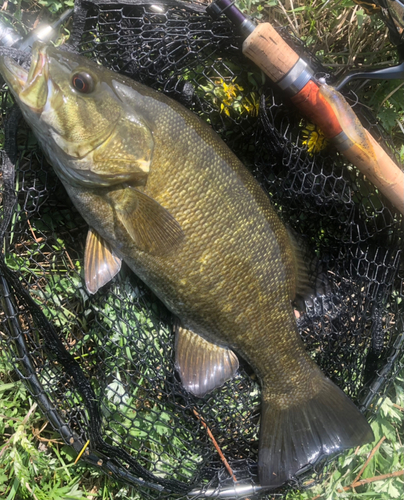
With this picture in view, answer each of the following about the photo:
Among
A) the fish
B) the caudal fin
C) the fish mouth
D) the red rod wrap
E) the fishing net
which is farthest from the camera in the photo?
the caudal fin

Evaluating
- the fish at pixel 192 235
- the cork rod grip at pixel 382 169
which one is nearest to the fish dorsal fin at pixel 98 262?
the fish at pixel 192 235

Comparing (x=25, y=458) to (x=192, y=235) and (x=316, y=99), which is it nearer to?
(x=192, y=235)

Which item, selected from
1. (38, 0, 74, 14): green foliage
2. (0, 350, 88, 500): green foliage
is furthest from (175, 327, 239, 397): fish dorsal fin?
(38, 0, 74, 14): green foliage

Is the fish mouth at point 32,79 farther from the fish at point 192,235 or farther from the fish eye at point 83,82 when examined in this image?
the fish eye at point 83,82

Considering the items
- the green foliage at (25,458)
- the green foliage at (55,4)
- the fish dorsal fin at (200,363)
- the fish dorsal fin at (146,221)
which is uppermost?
the green foliage at (55,4)

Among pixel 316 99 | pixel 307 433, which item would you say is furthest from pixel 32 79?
pixel 307 433

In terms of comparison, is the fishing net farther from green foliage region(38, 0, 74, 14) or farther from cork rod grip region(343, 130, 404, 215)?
green foliage region(38, 0, 74, 14)
